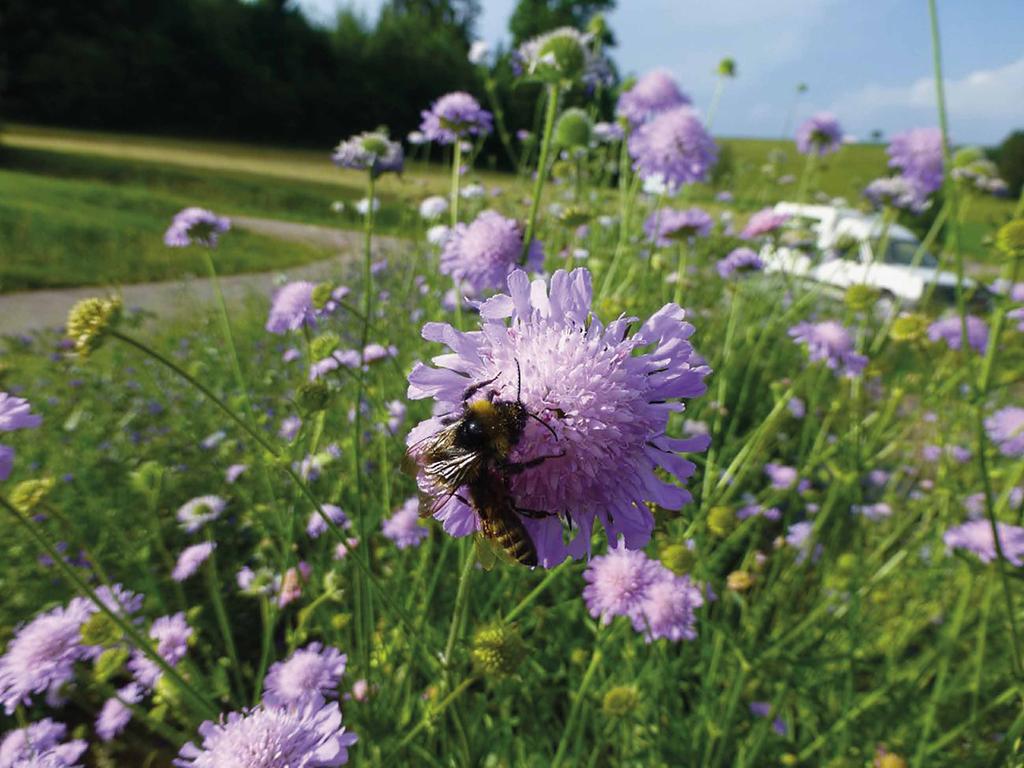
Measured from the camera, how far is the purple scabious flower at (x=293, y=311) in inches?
75.7

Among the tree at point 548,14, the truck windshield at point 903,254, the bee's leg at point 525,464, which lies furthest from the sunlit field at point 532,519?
the tree at point 548,14

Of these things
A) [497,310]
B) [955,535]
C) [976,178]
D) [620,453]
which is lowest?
[955,535]

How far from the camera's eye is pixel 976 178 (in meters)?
2.32

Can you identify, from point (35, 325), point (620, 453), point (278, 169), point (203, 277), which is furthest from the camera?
point (278, 169)

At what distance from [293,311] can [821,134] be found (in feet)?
9.74

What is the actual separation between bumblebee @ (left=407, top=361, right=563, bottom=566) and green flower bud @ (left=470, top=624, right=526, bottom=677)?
1.27ft

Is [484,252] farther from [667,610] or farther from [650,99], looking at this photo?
[650,99]

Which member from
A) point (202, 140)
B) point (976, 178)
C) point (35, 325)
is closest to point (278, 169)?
point (202, 140)

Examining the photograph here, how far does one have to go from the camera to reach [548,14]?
81.1ft

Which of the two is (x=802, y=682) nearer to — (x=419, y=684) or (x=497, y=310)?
(x=419, y=684)

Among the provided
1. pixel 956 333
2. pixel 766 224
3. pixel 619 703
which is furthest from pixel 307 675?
pixel 956 333

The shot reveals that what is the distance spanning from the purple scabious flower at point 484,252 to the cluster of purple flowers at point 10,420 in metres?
1.05

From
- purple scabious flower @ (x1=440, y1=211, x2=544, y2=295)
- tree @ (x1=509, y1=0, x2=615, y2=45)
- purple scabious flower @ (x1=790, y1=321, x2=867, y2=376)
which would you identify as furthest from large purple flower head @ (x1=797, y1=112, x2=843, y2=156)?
tree @ (x1=509, y1=0, x2=615, y2=45)

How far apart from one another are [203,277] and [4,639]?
6.95 meters
